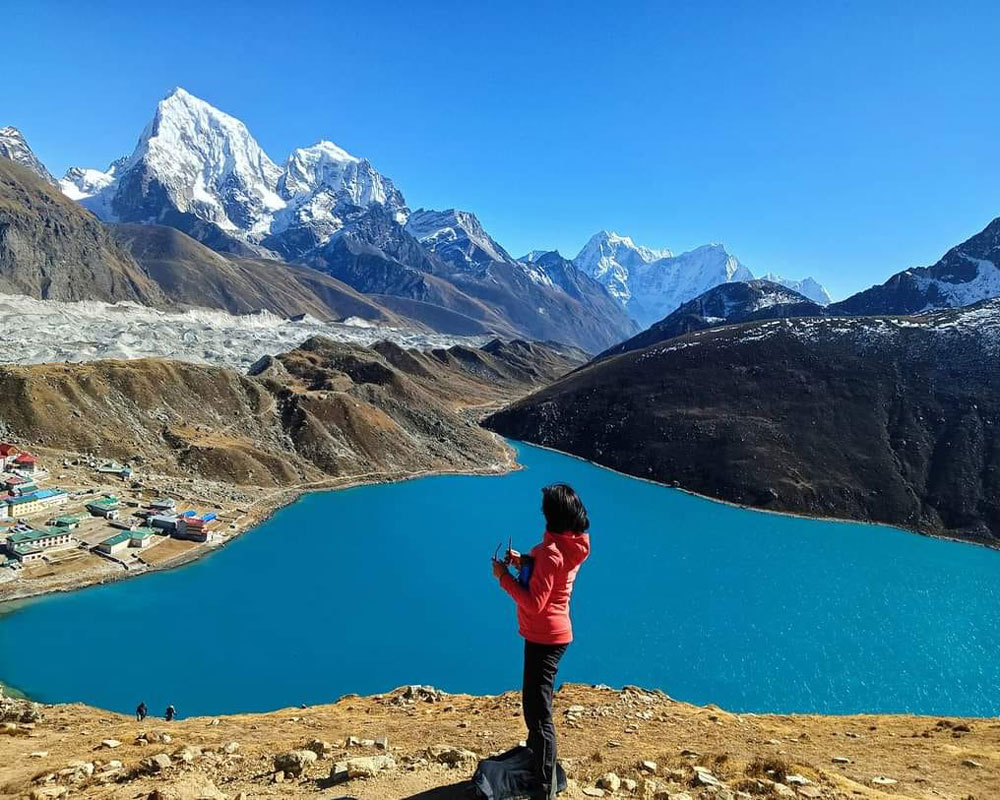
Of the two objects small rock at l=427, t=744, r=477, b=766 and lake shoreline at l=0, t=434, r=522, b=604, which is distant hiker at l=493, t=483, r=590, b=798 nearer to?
small rock at l=427, t=744, r=477, b=766

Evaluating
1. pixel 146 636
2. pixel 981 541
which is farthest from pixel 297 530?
pixel 981 541

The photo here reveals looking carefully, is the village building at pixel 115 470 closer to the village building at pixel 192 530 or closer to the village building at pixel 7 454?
the village building at pixel 7 454

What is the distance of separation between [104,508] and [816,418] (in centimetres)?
11193

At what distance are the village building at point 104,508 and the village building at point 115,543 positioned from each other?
15.8 feet

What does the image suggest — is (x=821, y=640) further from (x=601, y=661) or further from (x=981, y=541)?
(x=981, y=541)

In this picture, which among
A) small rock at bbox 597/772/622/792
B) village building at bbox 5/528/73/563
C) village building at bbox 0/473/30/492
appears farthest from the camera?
village building at bbox 0/473/30/492

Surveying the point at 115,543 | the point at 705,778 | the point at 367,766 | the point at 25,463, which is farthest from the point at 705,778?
the point at 25,463

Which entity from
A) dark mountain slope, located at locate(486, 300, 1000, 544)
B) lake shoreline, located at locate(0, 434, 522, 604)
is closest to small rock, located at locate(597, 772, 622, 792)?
lake shoreline, located at locate(0, 434, 522, 604)

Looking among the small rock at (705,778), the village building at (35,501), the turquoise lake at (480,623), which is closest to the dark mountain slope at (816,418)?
the turquoise lake at (480,623)

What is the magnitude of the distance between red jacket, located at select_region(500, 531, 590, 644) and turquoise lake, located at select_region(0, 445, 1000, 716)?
110 ft

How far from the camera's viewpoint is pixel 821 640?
160 feet

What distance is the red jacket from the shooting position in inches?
252

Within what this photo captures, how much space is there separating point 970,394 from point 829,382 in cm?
2236

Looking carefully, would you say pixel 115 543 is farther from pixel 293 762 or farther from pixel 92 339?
pixel 92 339
